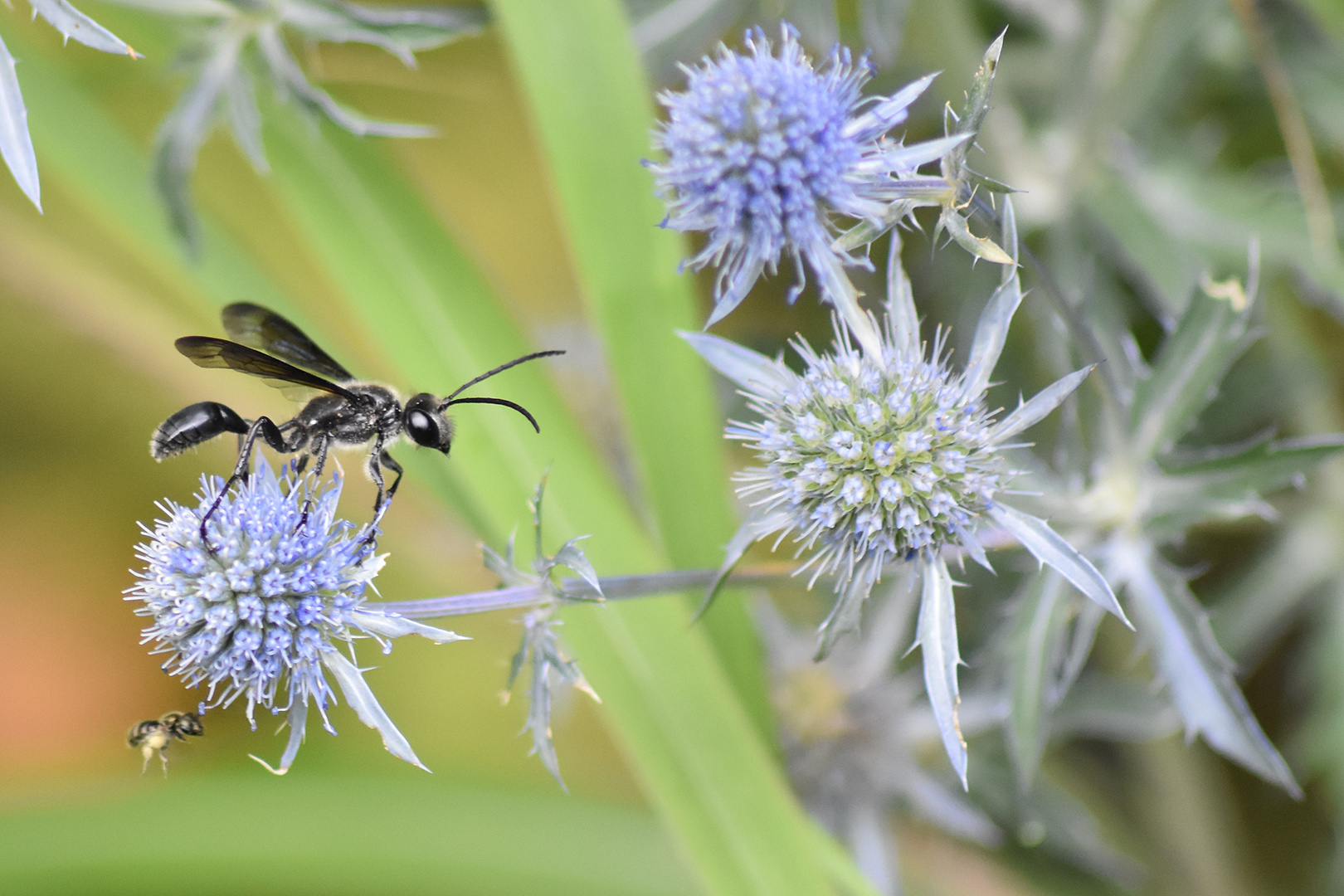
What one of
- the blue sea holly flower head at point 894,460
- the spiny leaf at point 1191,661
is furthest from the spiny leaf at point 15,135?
the spiny leaf at point 1191,661

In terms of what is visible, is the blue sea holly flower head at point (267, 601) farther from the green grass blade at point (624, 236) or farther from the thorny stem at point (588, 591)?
the green grass blade at point (624, 236)

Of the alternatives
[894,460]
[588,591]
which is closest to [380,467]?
[588,591]

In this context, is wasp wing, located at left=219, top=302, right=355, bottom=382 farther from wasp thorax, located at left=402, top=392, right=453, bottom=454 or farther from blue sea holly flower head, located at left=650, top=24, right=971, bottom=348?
blue sea holly flower head, located at left=650, top=24, right=971, bottom=348

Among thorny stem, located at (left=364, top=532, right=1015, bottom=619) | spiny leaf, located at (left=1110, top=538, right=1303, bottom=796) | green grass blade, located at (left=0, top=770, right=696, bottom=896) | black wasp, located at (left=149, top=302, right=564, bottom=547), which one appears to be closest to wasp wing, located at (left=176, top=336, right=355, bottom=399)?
black wasp, located at (left=149, top=302, right=564, bottom=547)

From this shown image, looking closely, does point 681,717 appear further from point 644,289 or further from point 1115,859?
point 1115,859

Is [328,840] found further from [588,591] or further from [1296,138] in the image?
[1296,138]
